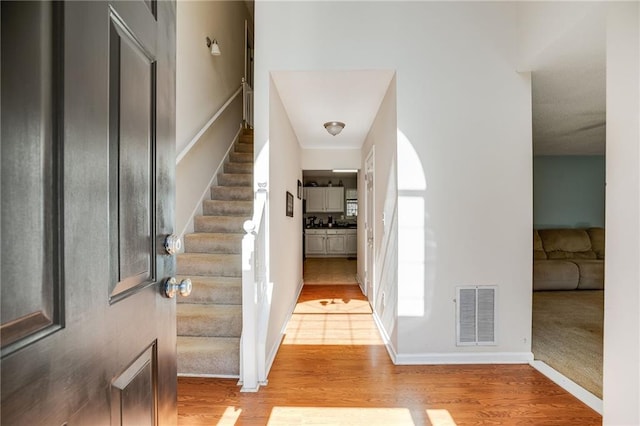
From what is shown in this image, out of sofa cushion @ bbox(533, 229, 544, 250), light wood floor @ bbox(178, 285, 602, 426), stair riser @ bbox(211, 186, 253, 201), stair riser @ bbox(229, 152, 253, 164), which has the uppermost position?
stair riser @ bbox(229, 152, 253, 164)

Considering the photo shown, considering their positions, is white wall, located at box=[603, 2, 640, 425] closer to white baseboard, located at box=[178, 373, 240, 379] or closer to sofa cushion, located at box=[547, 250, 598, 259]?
white baseboard, located at box=[178, 373, 240, 379]

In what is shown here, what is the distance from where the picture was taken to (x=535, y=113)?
12.1 ft

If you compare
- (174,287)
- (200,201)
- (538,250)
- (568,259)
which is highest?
(200,201)

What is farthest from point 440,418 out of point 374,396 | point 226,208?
point 226,208

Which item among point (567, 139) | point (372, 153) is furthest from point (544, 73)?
point (567, 139)

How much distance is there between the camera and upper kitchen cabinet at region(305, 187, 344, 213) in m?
9.77

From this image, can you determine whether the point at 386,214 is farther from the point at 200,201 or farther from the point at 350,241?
the point at 350,241

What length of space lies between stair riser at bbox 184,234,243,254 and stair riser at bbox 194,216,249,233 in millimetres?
263

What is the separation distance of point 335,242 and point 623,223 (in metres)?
7.89

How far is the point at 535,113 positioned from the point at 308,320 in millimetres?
3385

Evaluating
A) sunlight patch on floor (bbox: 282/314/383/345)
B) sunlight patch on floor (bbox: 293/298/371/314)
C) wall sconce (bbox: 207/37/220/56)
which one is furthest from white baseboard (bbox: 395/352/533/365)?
wall sconce (bbox: 207/37/220/56)

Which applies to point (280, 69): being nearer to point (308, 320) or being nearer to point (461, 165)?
point (461, 165)

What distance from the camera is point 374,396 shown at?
86.7 inches

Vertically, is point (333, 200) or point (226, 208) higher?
point (333, 200)
